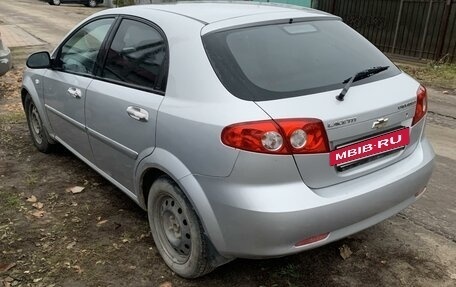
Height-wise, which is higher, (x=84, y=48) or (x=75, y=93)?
(x=84, y=48)

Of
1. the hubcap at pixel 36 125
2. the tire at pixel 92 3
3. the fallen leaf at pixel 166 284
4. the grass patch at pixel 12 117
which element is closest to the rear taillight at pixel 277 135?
the fallen leaf at pixel 166 284

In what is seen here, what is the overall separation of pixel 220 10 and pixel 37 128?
9.45 ft

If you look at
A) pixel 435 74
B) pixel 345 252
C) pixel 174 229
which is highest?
pixel 174 229

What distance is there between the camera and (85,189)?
421 centimetres

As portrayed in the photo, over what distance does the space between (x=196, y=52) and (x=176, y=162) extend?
0.64 meters

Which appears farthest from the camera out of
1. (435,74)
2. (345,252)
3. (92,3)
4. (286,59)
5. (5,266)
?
(92,3)

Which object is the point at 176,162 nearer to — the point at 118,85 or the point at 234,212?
the point at 234,212

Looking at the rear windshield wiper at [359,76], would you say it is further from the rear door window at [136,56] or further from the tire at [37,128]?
the tire at [37,128]

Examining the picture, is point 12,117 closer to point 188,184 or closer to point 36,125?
point 36,125

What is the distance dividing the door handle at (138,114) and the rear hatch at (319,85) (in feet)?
1.91

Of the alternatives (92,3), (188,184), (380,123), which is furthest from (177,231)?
(92,3)

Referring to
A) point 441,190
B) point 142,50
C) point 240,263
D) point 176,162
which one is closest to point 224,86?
point 176,162

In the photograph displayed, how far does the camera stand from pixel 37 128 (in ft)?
16.5

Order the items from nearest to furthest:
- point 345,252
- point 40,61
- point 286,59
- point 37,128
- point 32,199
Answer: point 286,59 < point 345,252 < point 32,199 < point 40,61 < point 37,128
